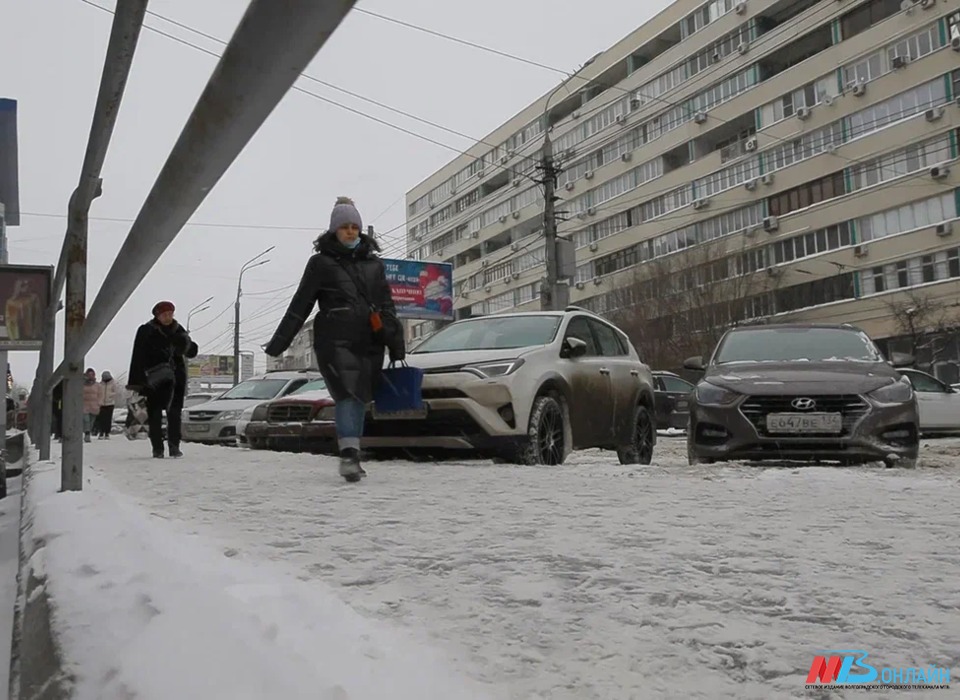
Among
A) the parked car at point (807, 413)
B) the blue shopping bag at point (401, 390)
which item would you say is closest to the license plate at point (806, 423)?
the parked car at point (807, 413)

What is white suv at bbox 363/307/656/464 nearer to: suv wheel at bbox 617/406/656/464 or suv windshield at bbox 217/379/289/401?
suv wheel at bbox 617/406/656/464

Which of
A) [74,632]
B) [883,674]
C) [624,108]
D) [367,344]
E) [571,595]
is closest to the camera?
[883,674]

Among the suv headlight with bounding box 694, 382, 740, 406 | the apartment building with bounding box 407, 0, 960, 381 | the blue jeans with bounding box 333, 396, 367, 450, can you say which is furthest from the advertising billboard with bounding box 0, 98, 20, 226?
the apartment building with bounding box 407, 0, 960, 381

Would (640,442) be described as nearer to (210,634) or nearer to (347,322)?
(347,322)

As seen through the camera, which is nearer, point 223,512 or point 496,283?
point 223,512

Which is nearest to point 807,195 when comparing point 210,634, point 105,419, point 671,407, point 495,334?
point 671,407

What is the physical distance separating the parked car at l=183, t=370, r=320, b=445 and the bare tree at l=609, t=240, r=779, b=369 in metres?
22.4

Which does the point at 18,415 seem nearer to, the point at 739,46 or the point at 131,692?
the point at 131,692

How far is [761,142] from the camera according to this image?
43.5 m

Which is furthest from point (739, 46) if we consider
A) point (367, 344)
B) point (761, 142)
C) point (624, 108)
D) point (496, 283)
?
point (367, 344)

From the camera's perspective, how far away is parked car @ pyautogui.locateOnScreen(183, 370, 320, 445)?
592 inches

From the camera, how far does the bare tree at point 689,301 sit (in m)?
35.6

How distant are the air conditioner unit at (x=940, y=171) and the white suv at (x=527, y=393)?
1259 inches

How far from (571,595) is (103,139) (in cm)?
203
